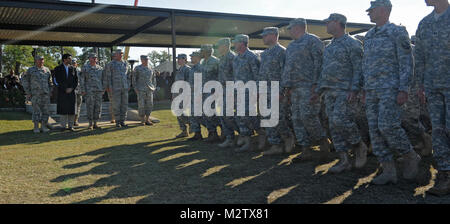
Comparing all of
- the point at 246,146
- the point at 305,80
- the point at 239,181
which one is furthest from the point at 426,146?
the point at 239,181

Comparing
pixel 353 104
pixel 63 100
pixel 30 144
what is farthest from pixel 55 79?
pixel 353 104

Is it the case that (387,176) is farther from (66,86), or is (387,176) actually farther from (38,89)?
(38,89)

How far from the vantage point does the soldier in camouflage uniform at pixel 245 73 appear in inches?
230

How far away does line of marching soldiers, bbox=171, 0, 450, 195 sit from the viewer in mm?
3324

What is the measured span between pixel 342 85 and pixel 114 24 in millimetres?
10270

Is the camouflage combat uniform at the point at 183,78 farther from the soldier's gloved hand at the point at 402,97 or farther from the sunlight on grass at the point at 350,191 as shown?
the soldier's gloved hand at the point at 402,97

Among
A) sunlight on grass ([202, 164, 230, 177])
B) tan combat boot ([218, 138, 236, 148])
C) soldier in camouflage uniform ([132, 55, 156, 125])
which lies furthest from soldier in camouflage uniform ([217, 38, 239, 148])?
soldier in camouflage uniform ([132, 55, 156, 125])

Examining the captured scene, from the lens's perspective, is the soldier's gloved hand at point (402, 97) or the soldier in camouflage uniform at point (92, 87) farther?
the soldier in camouflage uniform at point (92, 87)

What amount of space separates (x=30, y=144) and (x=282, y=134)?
5.45 m

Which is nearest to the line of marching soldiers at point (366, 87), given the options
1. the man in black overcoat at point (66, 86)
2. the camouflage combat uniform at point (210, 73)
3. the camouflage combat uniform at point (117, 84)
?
the camouflage combat uniform at point (210, 73)

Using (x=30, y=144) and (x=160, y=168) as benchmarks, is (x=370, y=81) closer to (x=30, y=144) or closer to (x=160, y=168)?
(x=160, y=168)

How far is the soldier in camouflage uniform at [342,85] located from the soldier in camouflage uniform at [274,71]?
1110 millimetres

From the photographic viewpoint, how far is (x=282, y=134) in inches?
216
